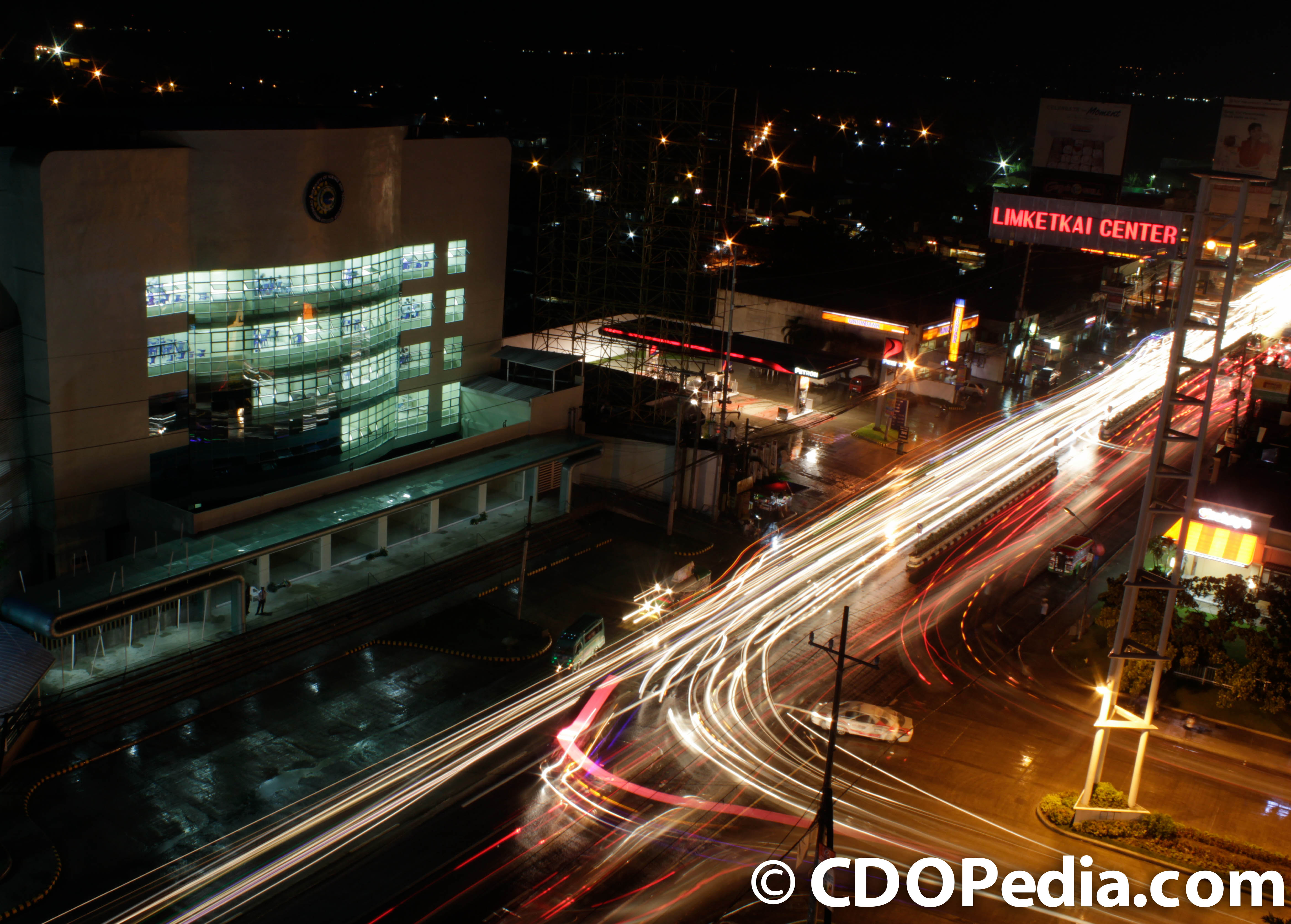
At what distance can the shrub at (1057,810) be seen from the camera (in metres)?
25.3

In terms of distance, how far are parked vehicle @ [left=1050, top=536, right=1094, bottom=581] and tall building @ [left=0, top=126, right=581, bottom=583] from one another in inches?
807

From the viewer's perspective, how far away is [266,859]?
2248 centimetres

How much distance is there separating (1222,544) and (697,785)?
71.4 ft

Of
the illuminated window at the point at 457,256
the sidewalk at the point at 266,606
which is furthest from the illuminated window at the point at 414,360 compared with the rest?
the sidewalk at the point at 266,606

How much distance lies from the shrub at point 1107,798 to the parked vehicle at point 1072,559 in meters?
14.8

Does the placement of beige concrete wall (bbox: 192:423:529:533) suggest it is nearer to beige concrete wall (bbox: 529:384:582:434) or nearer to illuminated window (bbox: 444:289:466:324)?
beige concrete wall (bbox: 529:384:582:434)

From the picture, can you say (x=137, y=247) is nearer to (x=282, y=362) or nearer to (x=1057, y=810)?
(x=282, y=362)

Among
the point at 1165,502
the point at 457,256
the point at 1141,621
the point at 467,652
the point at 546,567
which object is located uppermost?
the point at 457,256

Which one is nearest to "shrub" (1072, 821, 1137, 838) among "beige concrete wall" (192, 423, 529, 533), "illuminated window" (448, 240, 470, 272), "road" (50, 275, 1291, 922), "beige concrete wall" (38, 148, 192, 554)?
"road" (50, 275, 1291, 922)

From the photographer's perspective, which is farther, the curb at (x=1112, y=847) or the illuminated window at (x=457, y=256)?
the illuminated window at (x=457, y=256)

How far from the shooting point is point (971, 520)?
140 ft

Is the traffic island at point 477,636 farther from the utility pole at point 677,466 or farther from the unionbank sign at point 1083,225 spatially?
the unionbank sign at point 1083,225

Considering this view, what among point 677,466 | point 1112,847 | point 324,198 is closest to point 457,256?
point 324,198

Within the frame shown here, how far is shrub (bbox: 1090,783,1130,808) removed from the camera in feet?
83.5
